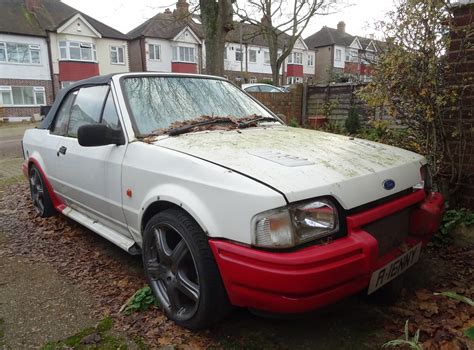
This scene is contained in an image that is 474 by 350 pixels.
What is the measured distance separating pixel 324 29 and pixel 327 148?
54944 millimetres

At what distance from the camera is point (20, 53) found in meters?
28.4

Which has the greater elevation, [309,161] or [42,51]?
[42,51]

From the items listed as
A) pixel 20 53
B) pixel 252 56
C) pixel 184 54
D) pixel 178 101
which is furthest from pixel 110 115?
pixel 252 56

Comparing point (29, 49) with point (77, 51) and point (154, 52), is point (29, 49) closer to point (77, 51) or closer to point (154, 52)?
point (77, 51)

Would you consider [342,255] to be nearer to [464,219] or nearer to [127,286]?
[127,286]

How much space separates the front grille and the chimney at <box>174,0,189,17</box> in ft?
36.0

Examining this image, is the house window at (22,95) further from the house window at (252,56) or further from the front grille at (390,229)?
the front grille at (390,229)

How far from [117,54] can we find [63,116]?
32386 mm

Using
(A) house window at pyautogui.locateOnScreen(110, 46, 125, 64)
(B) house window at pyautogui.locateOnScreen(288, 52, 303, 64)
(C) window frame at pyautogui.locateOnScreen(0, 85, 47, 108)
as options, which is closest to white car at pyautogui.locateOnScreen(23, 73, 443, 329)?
(C) window frame at pyautogui.locateOnScreen(0, 85, 47, 108)

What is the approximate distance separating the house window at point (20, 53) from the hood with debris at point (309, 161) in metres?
31.0

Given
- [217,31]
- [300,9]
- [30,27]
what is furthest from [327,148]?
[30,27]

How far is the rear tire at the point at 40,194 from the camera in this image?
4590 millimetres

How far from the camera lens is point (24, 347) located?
7.91ft

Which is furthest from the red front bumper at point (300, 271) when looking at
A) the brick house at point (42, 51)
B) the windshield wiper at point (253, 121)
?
the brick house at point (42, 51)
